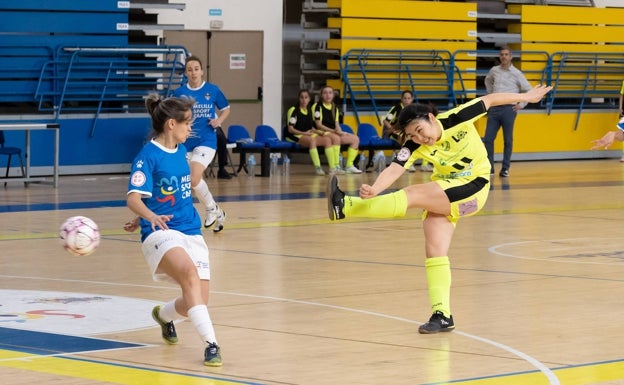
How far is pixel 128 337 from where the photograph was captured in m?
8.04

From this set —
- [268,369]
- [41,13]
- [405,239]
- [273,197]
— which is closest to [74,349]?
[268,369]

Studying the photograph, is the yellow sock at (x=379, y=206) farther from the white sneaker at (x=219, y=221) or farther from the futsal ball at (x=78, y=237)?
the white sneaker at (x=219, y=221)

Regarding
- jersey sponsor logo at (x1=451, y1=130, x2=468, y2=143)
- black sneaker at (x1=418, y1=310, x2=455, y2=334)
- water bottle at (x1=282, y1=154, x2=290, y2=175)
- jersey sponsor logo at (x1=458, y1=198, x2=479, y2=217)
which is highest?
jersey sponsor logo at (x1=451, y1=130, x2=468, y2=143)

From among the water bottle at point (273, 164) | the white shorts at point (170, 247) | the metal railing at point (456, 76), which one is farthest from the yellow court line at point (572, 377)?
the metal railing at point (456, 76)

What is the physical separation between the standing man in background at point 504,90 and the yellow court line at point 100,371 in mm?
16708

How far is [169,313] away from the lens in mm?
7668

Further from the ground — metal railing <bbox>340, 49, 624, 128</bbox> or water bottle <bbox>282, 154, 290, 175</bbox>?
metal railing <bbox>340, 49, 624, 128</bbox>

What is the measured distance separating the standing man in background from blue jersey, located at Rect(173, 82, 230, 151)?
939 centimetres

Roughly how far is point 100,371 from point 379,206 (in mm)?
2402

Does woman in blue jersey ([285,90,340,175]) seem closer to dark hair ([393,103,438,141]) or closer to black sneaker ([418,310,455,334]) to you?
dark hair ([393,103,438,141])

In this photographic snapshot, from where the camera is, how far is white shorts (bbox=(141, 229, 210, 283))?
732 cm

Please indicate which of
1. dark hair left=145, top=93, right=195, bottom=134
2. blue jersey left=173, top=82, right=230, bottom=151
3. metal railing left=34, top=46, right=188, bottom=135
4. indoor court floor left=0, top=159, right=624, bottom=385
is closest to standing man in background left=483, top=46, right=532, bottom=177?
metal railing left=34, top=46, right=188, bottom=135

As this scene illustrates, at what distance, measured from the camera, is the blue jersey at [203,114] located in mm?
14422

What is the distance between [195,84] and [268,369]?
812 cm
